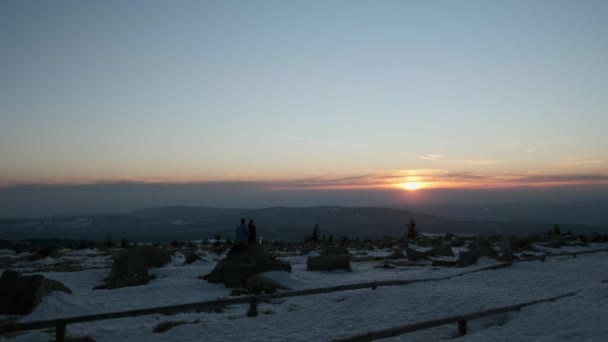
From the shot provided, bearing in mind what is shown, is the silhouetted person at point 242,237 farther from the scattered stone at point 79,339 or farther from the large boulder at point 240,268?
the scattered stone at point 79,339

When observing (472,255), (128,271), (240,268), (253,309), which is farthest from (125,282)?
(472,255)

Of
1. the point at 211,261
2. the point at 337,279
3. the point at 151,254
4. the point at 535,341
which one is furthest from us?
the point at 211,261

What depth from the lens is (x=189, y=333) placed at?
11.8 m

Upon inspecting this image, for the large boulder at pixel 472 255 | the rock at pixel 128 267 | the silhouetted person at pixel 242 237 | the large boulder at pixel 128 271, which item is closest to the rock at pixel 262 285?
the silhouetted person at pixel 242 237

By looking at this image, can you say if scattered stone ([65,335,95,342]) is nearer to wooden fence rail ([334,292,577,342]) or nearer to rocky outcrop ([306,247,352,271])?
wooden fence rail ([334,292,577,342])

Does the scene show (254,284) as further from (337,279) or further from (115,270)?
(115,270)

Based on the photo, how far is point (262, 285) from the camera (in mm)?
17406

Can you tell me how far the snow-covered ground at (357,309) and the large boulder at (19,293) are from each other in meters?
0.44

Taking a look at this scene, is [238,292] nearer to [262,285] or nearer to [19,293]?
[262,285]

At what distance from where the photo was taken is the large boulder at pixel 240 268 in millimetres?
19156

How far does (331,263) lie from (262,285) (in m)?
7.23

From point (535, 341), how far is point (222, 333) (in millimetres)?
7591

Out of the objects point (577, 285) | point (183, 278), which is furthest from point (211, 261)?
point (577, 285)

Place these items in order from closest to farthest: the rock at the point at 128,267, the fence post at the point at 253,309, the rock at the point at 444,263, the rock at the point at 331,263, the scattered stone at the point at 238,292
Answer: the fence post at the point at 253,309 < the scattered stone at the point at 238,292 < the rock at the point at 128,267 < the rock at the point at 331,263 < the rock at the point at 444,263
